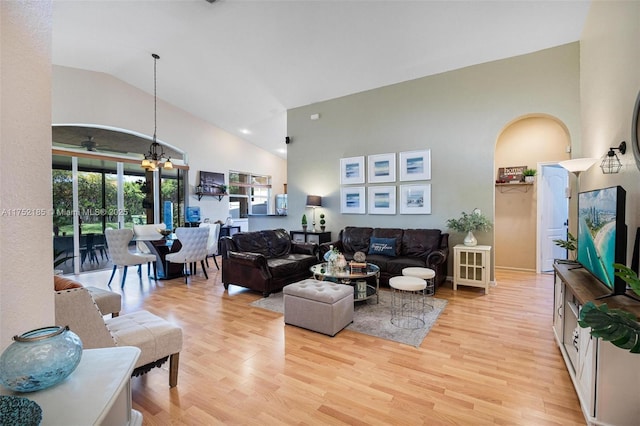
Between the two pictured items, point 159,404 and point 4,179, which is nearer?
point 4,179

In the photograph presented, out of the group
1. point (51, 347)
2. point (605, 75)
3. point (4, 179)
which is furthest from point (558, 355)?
point (4, 179)

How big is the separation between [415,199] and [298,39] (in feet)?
11.0

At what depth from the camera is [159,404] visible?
1.99 meters

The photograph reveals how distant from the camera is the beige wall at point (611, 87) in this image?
2.17m

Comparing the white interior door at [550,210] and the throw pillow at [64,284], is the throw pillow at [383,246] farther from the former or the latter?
the throw pillow at [64,284]

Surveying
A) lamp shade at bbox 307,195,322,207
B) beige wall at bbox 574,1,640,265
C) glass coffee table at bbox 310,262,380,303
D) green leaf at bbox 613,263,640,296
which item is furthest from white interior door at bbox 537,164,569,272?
green leaf at bbox 613,263,640,296

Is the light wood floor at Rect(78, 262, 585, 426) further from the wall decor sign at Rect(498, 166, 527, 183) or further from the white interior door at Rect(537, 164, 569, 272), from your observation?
the wall decor sign at Rect(498, 166, 527, 183)

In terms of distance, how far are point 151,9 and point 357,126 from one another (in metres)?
3.84

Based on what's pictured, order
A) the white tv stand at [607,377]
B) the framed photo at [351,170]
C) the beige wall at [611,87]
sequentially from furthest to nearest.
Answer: the framed photo at [351,170] → the beige wall at [611,87] → the white tv stand at [607,377]

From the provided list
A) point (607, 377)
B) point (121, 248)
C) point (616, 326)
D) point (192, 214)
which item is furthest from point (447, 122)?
point (192, 214)

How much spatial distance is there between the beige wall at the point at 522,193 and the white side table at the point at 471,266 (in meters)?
2.20

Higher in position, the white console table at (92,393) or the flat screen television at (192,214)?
the flat screen television at (192,214)

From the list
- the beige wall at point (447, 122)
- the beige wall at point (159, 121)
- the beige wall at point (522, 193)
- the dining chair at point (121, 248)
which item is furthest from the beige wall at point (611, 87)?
the beige wall at point (159, 121)

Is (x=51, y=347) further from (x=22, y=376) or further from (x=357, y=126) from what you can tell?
(x=357, y=126)
